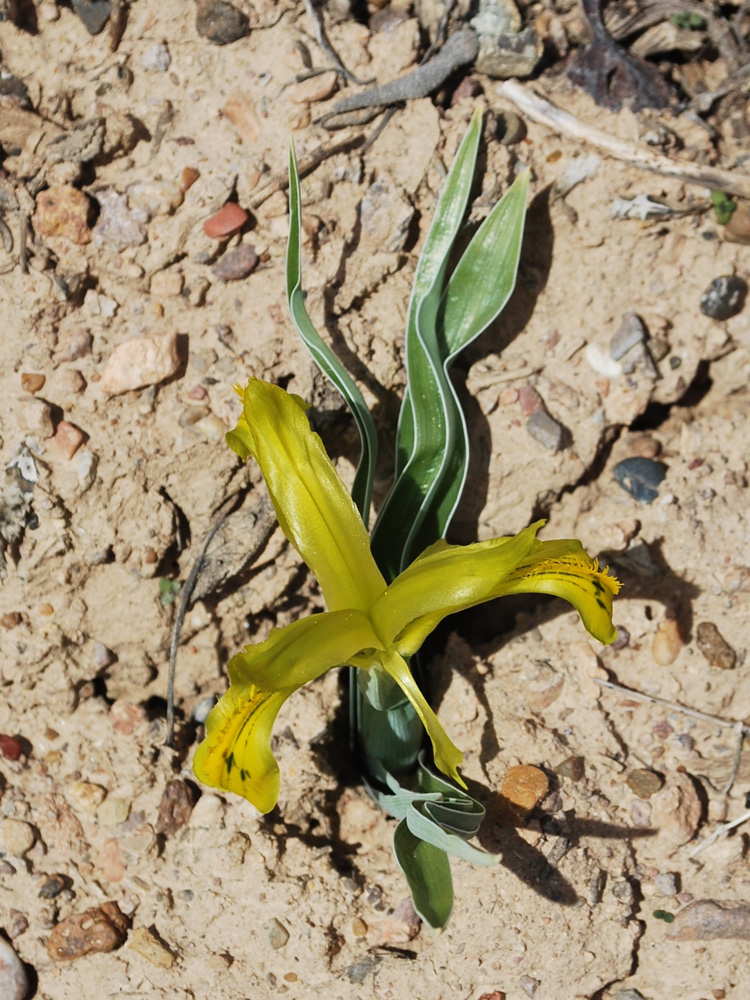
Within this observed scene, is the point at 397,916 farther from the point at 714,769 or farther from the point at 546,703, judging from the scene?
the point at 714,769

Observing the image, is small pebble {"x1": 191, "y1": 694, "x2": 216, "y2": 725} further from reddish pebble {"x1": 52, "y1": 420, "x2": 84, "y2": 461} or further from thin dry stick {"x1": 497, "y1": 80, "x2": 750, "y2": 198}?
thin dry stick {"x1": 497, "y1": 80, "x2": 750, "y2": 198}

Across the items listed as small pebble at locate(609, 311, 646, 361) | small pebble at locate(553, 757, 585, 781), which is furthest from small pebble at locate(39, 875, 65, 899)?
small pebble at locate(609, 311, 646, 361)

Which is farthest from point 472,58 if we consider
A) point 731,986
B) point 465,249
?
point 731,986

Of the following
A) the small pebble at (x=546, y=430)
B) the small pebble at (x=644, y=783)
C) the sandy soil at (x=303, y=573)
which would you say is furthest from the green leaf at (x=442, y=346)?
the small pebble at (x=644, y=783)

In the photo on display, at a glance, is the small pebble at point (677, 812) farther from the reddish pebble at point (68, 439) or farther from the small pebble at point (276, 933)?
the reddish pebble at point (68, 439)

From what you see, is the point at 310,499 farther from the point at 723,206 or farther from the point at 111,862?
the point at 723,206

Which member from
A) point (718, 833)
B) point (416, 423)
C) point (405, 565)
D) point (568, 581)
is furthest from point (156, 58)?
point (718, 833)
